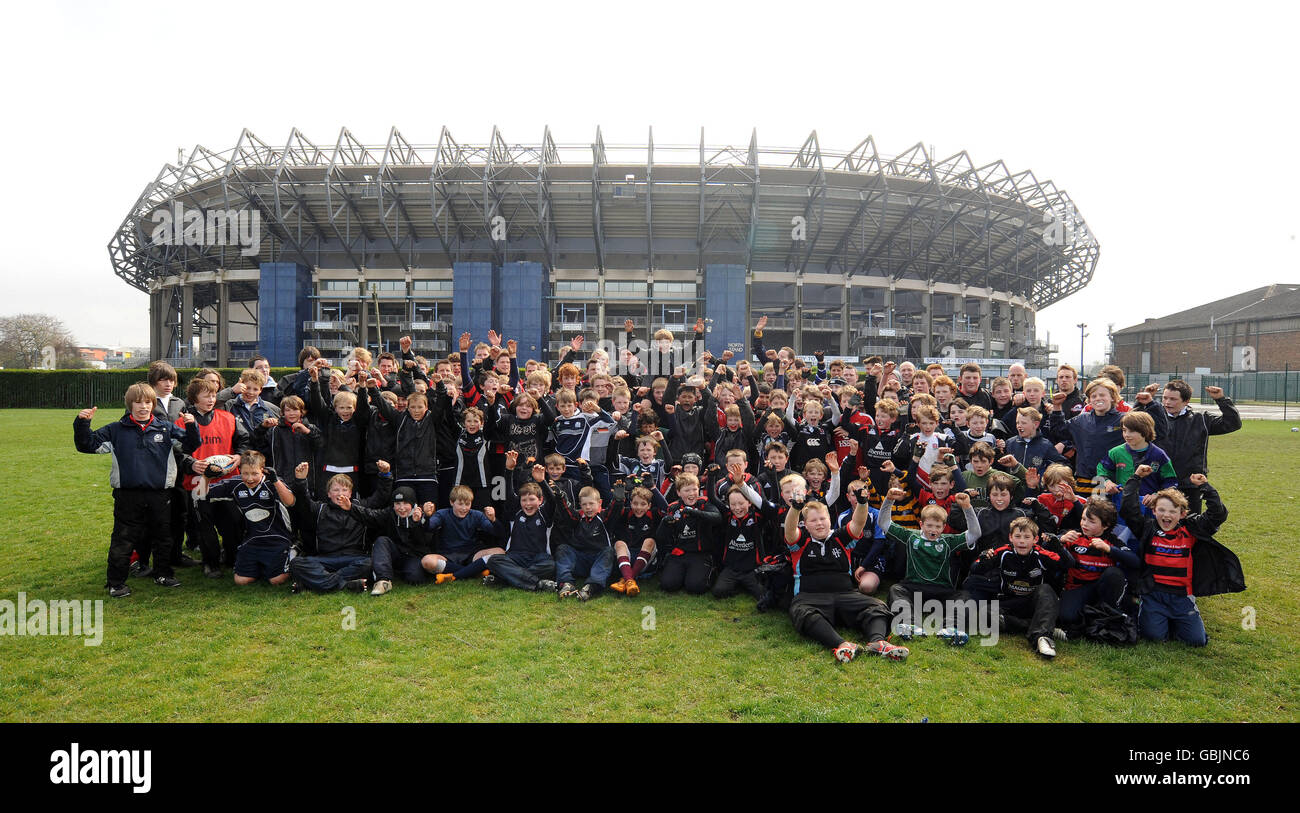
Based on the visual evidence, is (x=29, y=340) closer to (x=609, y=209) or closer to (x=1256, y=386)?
(x=609, y=209)

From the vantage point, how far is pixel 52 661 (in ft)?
14.4

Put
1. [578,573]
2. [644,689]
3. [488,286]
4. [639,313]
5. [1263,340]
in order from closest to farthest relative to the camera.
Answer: [644,689] → [578,573] → [488,286] → [639,313] → [1263,340]

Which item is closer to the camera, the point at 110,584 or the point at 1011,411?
the point at 110,584

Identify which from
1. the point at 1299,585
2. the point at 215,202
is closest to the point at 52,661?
the point at 1299,585

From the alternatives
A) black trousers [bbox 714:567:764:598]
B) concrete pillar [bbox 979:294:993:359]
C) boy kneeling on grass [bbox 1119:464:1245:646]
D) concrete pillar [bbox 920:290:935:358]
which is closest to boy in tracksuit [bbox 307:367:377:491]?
black trousers [bbox 714:567:764:598]

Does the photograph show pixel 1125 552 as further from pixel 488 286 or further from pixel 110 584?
pixel 488 286

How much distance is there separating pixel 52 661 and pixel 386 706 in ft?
8.43

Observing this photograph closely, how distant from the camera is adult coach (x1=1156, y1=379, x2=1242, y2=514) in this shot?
5.82m

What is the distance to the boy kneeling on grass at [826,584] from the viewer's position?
4832mm

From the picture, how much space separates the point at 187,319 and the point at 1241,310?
92.9 metres

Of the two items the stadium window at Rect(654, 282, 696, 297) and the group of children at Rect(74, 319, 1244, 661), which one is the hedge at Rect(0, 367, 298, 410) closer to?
the stadium window at Rect(654, 282, 696, 297)

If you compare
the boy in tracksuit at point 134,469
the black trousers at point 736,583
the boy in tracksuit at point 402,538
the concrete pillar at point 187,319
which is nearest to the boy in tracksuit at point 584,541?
the black trousers at point 736,583

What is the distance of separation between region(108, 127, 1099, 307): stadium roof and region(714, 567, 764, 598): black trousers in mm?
36897

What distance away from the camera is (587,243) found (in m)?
45.9
